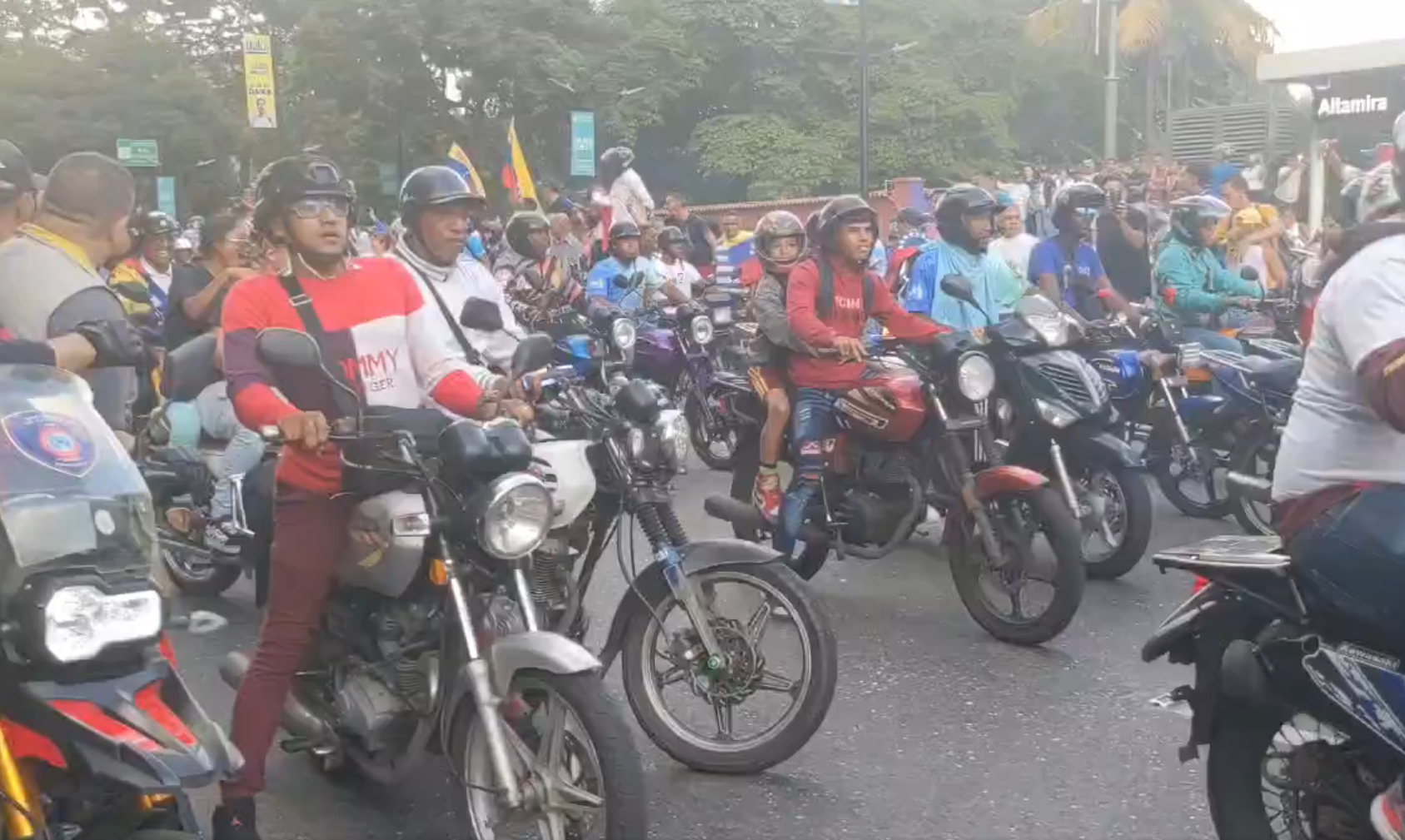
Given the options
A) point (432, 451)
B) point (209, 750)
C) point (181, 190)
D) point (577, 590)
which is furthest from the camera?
point (181, 190)

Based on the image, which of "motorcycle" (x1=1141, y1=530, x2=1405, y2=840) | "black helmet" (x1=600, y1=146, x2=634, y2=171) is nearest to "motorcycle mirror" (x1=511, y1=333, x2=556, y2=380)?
"motorcycle" (x1=1141, y1=530, x2=1405, y2=840)

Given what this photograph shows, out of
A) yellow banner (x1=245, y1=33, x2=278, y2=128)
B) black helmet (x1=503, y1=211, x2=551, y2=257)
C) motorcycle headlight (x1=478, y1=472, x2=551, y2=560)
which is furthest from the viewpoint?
yellow banner (x1=245, y1=33, x2=278, y2=128)

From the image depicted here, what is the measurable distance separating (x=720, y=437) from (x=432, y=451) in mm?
7111

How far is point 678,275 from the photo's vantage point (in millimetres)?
13000

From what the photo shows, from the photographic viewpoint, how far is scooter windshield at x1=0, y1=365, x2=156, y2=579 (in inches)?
112

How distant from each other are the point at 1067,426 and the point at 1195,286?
8.70 ft

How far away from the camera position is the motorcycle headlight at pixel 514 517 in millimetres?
3516

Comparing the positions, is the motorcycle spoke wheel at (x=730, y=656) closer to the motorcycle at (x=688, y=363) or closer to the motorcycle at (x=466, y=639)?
the motorcycle at (x=466, y=639)

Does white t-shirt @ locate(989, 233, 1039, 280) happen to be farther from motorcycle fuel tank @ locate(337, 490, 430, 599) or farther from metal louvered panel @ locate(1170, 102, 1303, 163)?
metal louvered panel @ locate(1170, 102, 1303, 163)

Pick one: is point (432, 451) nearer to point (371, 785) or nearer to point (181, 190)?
point (371, 785)

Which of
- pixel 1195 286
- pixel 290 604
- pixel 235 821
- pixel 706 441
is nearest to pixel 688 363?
pixel 706 441

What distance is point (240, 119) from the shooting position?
3947 centimetres

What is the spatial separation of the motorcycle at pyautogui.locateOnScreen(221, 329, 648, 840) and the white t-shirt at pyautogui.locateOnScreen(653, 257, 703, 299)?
26.7 feet

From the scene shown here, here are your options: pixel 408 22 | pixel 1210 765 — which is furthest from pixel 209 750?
pixel 408 22
